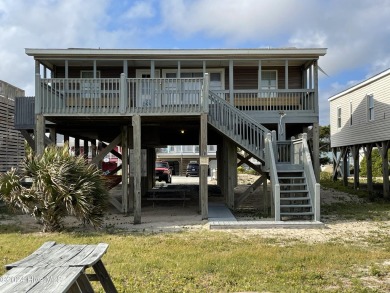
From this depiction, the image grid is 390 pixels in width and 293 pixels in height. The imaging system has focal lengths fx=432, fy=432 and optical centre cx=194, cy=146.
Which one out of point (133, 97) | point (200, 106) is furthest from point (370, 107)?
point (133, 97)

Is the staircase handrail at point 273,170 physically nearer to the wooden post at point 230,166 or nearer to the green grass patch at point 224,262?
the wooden post at point 230,166

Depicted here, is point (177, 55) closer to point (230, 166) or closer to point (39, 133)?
point (230, 166)

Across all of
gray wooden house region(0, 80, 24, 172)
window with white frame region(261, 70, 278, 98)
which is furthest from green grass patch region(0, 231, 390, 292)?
gray wooden house region(0, 80, 24, 172)

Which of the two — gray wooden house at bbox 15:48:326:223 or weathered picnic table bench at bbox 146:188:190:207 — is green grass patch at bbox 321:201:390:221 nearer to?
gray wooden house at bbox 15:48:326:223

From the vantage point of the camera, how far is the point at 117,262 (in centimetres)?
699

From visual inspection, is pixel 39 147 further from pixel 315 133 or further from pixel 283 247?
pixel 315 133

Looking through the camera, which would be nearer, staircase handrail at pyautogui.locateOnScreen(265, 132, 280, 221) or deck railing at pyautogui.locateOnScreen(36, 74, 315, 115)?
staircase handrail at pyautogui.locateOnScreen(265, 132, 280, 221)

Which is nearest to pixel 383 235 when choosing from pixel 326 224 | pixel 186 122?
pixel 326 224

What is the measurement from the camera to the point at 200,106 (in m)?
12.6

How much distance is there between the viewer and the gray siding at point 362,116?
64.1 feet

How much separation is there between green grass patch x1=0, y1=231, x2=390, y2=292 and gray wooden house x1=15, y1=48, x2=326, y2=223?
10.2ft

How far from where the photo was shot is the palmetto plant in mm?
10094

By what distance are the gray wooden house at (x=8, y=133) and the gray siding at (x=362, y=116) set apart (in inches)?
639

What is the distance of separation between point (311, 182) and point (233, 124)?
2.94 m
